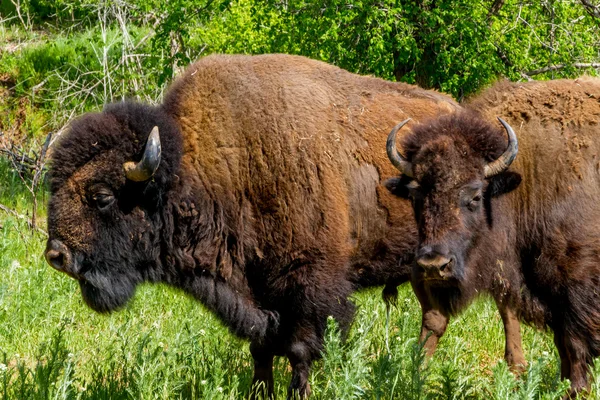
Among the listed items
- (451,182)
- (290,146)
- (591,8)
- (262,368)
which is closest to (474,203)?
(451,182)

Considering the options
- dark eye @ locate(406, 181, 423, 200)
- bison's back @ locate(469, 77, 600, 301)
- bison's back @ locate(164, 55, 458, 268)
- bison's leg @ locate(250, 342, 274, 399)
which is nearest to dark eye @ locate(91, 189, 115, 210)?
bison's back @ locate(164, 55, 458, 268)

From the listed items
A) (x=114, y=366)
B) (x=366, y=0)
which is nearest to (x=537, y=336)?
(x=114, y=366)

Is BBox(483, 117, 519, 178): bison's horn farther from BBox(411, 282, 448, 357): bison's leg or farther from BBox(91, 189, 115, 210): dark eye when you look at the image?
BBox(91, 189, 115, 210): dark eye

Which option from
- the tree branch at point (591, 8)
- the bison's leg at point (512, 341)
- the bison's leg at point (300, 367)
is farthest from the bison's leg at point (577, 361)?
the tree branch at point (591, 8)

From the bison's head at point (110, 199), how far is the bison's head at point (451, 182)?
5.21ft

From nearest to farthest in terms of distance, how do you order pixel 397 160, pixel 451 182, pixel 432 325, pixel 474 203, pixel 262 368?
pixel 451 182 → pixel 474 203 → pixel 397 160 → pixel 262 368 → pixel 432 325

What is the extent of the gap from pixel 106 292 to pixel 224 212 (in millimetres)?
979

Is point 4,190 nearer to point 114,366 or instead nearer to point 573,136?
point 114,366

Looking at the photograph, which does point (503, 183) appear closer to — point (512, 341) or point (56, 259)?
point (512, 341)

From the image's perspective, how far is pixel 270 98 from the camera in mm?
5797

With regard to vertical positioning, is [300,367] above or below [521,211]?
below

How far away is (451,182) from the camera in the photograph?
502cm

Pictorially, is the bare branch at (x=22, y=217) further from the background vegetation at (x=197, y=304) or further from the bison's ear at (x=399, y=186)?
the bison's ear at (x=399, y=186)

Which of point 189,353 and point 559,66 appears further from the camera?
point 559,66
